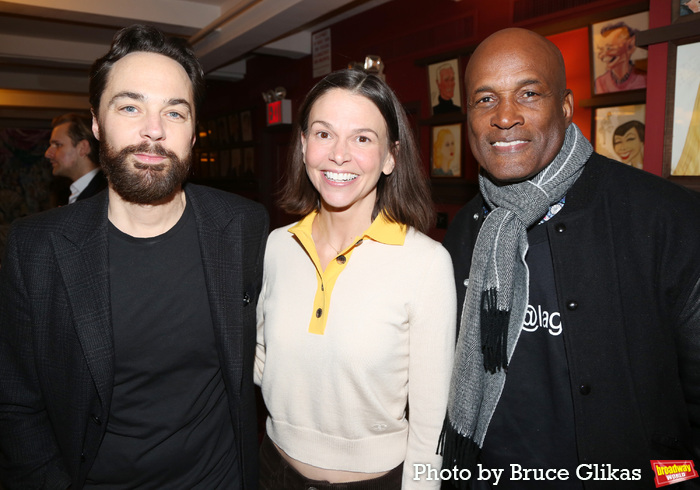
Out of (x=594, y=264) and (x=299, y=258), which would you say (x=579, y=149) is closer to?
(x=594, y=264)

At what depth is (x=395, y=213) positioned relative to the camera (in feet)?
5.28

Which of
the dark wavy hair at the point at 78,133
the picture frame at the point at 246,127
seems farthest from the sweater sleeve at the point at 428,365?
the picture frame at the point at 246,127

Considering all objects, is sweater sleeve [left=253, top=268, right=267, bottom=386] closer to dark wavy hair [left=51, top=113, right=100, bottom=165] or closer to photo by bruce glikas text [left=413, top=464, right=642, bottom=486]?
photo by bruce glikas text [left=413, top=464, right=642, bottom=486]

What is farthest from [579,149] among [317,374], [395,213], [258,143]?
[258,143]

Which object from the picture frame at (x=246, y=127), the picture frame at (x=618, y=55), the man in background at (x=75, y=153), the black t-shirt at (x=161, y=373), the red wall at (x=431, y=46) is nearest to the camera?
the black t-shirt at (x=161, y=373)

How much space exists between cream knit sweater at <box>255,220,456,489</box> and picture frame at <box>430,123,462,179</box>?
2576 mm

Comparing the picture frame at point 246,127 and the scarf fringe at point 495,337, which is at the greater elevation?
the picture frame at point 246,127

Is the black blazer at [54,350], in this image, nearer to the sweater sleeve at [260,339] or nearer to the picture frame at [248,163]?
the sweater sleeve at [260,339]

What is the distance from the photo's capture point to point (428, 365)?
139 centimetres

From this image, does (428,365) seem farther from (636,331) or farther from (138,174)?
(138,174)

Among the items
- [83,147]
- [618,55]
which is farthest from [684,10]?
[83,147]

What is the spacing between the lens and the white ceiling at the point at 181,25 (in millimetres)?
4168

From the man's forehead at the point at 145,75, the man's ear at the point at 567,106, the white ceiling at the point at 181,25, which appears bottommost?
the man's ear at the point at 567,106

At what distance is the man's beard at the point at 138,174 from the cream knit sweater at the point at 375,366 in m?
0.62
